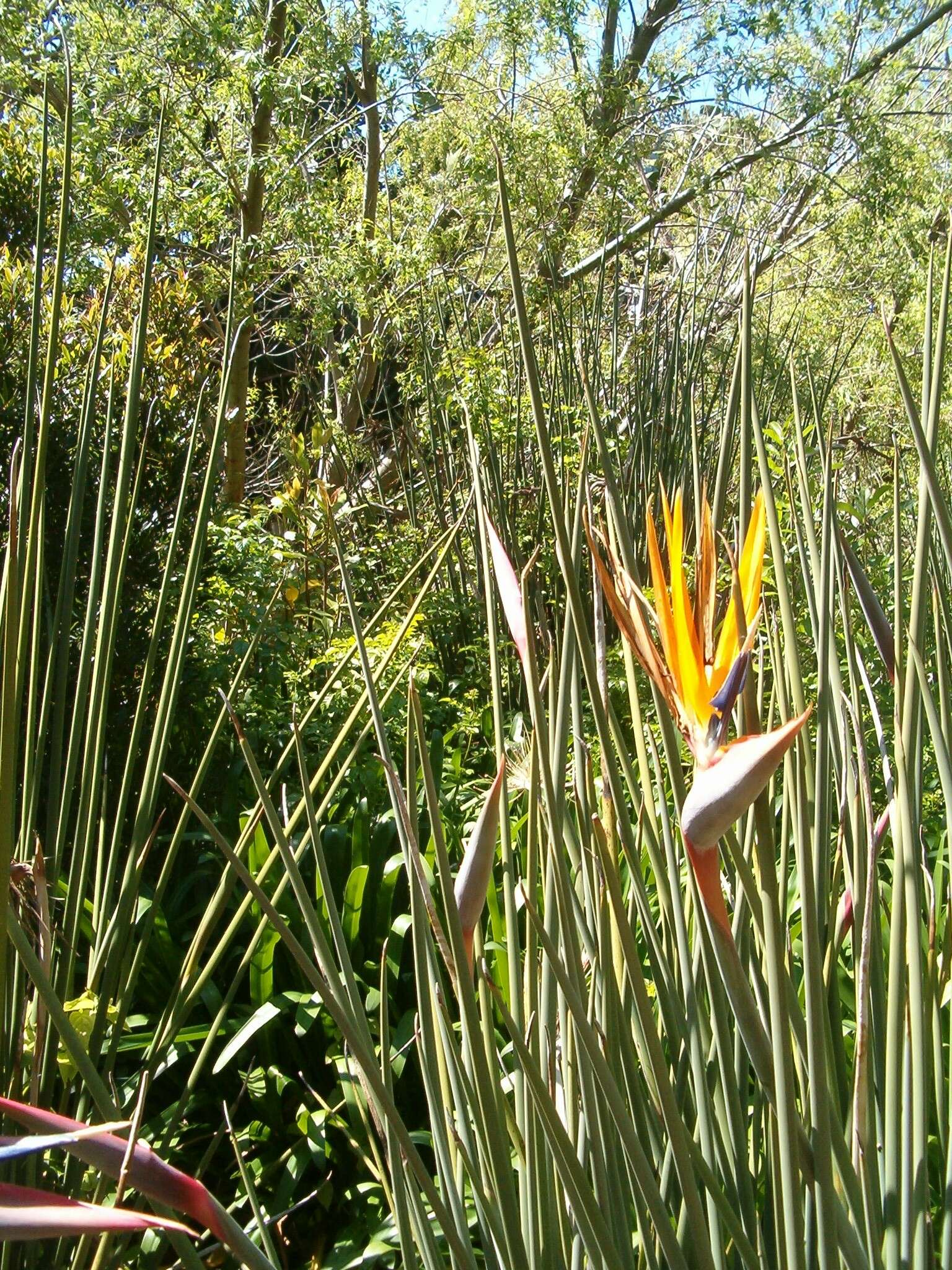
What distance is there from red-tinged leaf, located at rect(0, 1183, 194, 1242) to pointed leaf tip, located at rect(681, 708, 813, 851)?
0.69 ft

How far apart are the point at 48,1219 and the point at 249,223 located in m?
4.63

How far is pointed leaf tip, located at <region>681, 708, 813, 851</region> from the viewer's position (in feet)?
1.12

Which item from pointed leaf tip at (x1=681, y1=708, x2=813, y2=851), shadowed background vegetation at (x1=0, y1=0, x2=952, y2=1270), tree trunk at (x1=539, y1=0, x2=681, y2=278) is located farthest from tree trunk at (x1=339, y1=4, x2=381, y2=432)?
pointed leaf tip at (x1=681, y1=708, x2=813, y2=851)

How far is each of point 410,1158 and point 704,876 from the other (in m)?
0.20

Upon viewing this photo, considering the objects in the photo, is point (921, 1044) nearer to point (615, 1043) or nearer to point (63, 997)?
point (615, 1043)

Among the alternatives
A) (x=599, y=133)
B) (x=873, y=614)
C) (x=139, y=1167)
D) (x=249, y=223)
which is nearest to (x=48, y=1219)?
(x=139, y=1167)

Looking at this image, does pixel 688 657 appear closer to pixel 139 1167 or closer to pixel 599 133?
pixel 139 1167

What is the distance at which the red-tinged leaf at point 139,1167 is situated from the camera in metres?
0.34

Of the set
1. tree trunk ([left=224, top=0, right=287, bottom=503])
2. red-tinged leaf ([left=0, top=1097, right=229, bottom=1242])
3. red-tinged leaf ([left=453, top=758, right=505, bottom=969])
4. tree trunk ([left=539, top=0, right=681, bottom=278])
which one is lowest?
red-tinged leaf ([left=0, top=1097, right=229, bottom=1242])

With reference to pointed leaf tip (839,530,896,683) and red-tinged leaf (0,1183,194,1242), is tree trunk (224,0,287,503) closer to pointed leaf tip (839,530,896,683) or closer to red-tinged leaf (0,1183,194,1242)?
pointed leaf tip (839,530,896,683)

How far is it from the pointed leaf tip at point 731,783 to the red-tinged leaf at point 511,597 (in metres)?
0.18

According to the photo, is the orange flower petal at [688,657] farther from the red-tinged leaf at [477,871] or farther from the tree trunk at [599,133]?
the tree trunk at [599,133]

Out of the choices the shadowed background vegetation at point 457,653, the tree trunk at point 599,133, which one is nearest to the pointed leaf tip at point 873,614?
the shadowed background vegetation at point 457,653

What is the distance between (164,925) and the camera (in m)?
1.86
